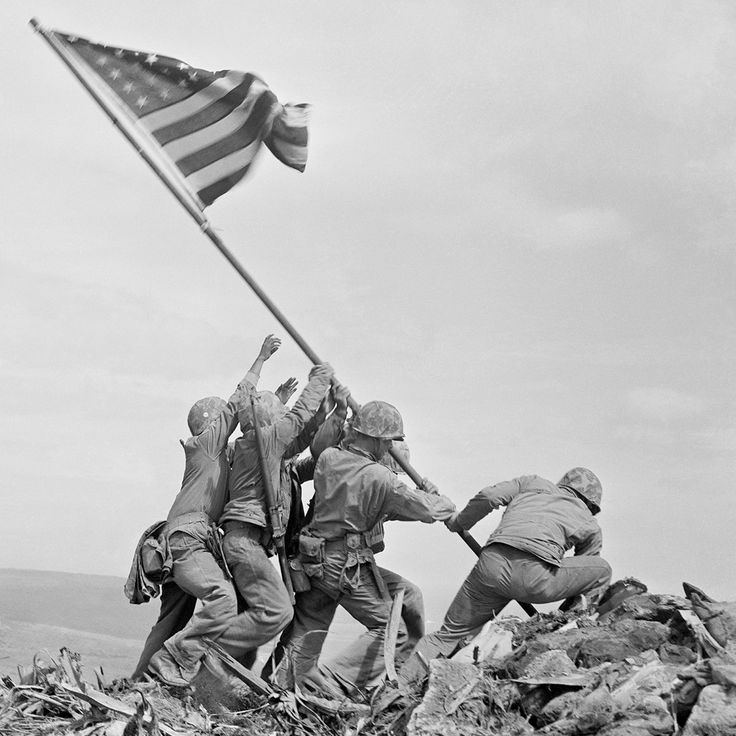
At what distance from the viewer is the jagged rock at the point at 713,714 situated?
725 centimetres

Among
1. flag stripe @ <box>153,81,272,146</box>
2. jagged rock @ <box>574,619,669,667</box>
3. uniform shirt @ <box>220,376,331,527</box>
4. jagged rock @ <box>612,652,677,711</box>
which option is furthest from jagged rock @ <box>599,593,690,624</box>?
flag stripe @ <box>153,81,272,146</box>

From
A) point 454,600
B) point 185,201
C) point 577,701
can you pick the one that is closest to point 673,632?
point 577,701

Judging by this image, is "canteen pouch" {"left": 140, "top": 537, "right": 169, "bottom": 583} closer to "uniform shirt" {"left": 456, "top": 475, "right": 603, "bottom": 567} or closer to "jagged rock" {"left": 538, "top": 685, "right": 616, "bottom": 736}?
"uniform shirt" {"left": 456, "top": 475, "right": 603, "bottom": 567}

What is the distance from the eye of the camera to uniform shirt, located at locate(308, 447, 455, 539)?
10.5 m

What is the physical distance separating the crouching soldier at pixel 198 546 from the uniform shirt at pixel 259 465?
19cm

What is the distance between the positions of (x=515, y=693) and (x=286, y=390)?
4.44 m

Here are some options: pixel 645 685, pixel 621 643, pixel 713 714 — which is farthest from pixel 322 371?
pixel 713 714

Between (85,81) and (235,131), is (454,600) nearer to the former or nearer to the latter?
(235,131)

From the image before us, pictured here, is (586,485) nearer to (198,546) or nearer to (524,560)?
(524,560)

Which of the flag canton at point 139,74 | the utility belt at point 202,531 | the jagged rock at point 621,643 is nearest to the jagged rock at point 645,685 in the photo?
the jagged rock at point 621,643

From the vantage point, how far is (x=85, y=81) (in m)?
11.7

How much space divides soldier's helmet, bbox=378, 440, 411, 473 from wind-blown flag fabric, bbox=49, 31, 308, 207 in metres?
3.13

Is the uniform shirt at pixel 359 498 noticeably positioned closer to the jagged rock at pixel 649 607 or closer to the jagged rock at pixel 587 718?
the jagged rock at pixel 649 607

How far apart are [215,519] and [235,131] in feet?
12.8
